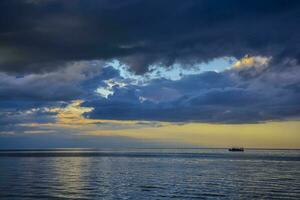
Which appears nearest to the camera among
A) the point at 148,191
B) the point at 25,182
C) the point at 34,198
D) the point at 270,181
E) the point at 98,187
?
the point at 34,198

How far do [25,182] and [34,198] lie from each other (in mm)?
17920

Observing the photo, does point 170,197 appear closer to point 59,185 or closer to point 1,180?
point 59,185

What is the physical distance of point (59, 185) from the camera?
205 ft

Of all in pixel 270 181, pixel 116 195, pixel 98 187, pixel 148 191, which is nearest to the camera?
pixel 116 195

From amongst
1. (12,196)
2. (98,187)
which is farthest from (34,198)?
(98,187)

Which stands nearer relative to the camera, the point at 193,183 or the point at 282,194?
the point at 282,194

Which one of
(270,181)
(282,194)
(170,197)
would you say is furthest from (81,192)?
(270,181)

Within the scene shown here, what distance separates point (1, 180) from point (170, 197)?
32.0 metres

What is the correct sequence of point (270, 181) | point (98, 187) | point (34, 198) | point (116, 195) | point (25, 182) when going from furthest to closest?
point (270, 181), point (25, 182), point (98, 187), point (116, 195), point (34, 198)

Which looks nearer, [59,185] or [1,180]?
[59,185]

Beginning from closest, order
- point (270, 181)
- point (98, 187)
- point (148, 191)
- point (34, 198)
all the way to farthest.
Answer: point (34, 198) < point (148, 191) < point (98, 187) < point (270, 181)

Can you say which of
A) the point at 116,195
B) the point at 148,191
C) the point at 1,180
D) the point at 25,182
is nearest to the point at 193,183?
the point at 148,191

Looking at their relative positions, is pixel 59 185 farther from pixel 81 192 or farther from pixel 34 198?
pixel 34 198

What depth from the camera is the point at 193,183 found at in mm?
66375
